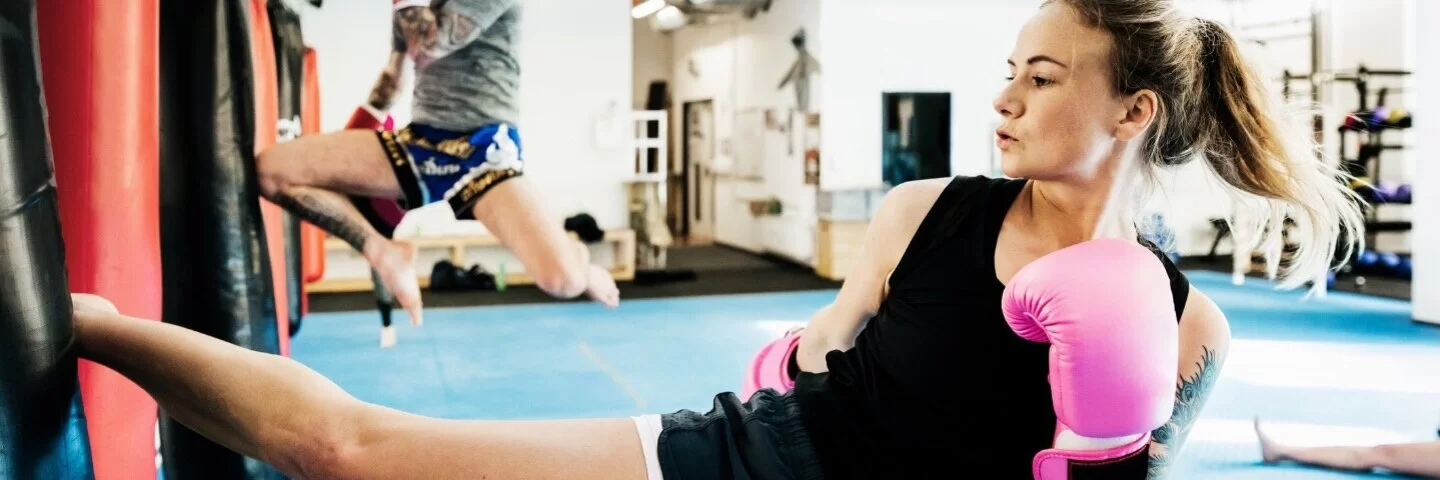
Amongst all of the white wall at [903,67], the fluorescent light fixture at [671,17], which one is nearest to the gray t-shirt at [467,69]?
the white wall at [903,67]

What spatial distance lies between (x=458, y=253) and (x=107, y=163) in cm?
674

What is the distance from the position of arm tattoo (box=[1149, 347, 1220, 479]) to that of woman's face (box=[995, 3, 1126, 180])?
34 centimetres

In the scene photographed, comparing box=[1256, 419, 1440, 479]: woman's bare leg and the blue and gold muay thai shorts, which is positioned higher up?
the blue and gold muay thai shorts

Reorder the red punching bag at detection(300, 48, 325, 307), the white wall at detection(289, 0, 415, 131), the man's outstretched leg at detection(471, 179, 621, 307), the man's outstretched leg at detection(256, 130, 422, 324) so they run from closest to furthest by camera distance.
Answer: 1. the man's outstretched leg at detection(256, 130, 422, 324)
2. the man's outstretched leg at detection(471, 179, 621, 307)
3. the red punching bag at detection(300, 48, 325, 307)
4. the white wall at detection(289, 0, 415, 131)

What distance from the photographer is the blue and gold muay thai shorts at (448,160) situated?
2.80 meters

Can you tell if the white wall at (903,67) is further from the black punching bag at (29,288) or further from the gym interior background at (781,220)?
the black punching bag at (29,288)

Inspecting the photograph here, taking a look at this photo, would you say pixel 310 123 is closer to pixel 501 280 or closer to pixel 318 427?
pixel 501 280

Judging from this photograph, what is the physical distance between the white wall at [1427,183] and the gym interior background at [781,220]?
14 mm

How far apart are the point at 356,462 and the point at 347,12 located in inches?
281

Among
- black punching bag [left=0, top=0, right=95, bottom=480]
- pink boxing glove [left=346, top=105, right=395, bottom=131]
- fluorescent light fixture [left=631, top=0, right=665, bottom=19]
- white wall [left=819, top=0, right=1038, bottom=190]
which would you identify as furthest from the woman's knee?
fluorescent light fixture [left=631, top=0, right=665, bottom=19]

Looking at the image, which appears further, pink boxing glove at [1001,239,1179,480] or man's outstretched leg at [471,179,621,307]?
man's outstretched leg at [471,179,621,307]

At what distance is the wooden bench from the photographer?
8.16 m

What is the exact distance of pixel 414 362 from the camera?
211 inches

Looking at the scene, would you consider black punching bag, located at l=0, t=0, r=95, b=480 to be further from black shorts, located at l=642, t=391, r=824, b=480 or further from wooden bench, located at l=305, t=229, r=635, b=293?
wooden bench, located at l=305, t=229, r=635, b=293
